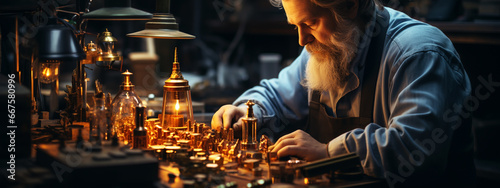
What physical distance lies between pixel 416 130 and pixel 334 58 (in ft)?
2.21

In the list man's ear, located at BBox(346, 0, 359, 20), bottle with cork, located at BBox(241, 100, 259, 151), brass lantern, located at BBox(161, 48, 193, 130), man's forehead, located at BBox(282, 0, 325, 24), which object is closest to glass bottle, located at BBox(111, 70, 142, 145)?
brass lantern, located at BBox(161, 48, 193, 130)

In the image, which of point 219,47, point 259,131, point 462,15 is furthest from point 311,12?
point 219,47

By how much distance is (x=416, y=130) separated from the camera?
1.96 meters

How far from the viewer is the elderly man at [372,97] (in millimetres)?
1972

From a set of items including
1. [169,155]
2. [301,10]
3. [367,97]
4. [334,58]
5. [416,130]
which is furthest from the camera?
[334,58]

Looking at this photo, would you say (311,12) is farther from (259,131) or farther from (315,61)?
(259,131)

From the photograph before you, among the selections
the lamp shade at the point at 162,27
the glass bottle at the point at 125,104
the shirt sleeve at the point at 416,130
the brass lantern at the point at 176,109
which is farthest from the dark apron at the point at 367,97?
the glass bottle at the point at 125,104

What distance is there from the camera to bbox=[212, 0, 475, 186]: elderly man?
1972 mm

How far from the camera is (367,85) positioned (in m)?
2.45

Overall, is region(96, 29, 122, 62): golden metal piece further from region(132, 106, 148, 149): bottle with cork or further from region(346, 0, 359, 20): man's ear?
region(346, 0, 359, 20): man's ear

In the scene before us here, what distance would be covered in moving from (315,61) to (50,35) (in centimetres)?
117

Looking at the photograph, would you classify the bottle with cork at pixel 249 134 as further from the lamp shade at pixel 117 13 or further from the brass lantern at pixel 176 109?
the lamp shade at pixel 117 13

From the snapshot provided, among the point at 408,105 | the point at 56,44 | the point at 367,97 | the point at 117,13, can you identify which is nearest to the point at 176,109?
the point at 117,13

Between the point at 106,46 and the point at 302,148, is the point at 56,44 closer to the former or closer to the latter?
the point at 106,46
